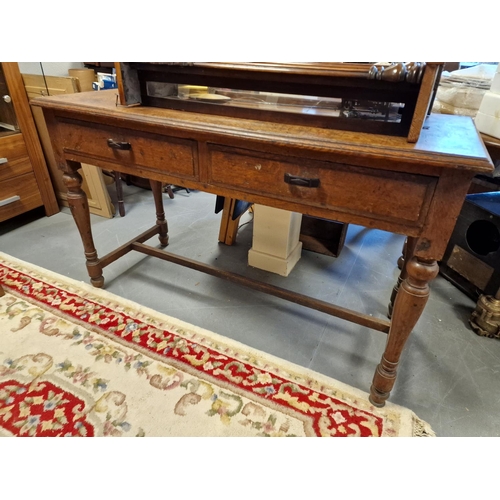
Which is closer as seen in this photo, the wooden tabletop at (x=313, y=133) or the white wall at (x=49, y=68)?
the wooden tabletop at (x=313, y=133)

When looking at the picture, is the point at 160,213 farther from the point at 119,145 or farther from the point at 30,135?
the point at 30,135

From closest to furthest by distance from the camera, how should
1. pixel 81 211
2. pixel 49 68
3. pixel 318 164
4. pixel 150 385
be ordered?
1. pixel 318 164
2. pixel 150 385
3. pixel 81 211
4. pixel 49 68

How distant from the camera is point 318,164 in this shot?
93 cm

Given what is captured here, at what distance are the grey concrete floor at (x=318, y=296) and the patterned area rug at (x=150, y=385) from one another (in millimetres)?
96

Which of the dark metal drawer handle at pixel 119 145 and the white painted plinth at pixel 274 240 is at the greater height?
the dark metal drawer handle at pixel 119 145

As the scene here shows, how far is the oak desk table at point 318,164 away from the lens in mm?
835

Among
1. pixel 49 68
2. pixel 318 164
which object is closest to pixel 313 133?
pixel 318 164

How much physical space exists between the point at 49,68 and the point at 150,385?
2462 mm

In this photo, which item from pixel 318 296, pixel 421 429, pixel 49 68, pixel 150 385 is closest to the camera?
pixel 421 429

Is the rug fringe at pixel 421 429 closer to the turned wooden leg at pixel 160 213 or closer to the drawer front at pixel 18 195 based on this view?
the turned wooden leg at pixel 160 213

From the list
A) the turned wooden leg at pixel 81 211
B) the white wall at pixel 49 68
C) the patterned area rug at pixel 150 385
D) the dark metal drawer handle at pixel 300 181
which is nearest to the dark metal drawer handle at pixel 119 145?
the turned wooden leg at pixel 81 211

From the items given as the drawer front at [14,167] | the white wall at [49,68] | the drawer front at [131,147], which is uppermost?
the white wall at [49,68]
